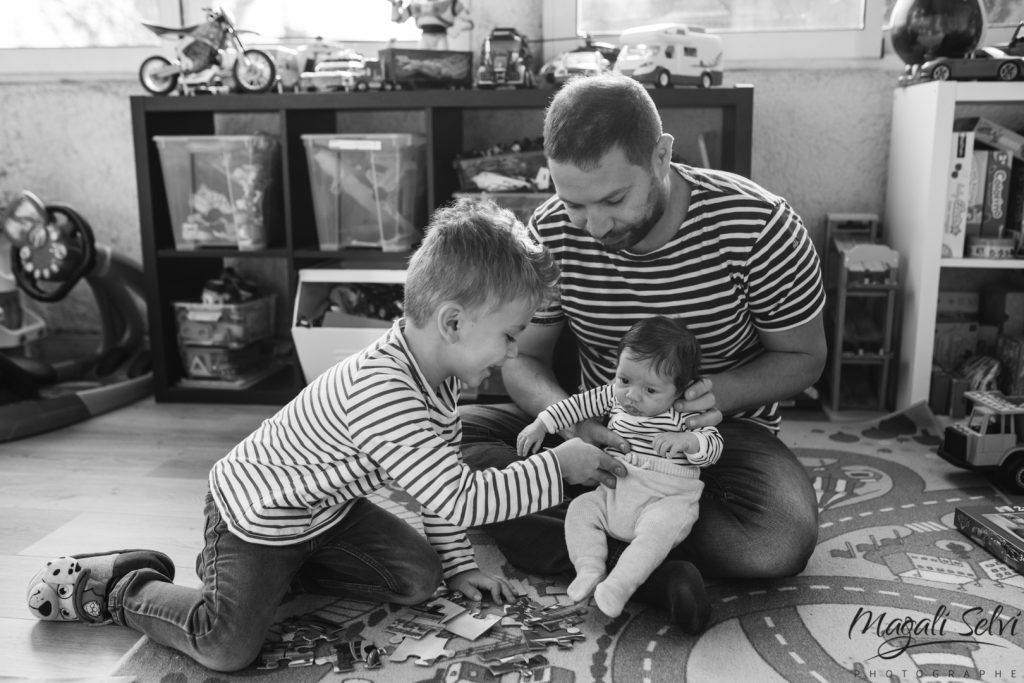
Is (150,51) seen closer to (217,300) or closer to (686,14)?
(217,300)

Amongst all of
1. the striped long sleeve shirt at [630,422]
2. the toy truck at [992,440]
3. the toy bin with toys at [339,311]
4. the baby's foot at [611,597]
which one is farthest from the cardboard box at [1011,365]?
the toy bin with toys at [339,311]

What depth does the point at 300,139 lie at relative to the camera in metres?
2.26

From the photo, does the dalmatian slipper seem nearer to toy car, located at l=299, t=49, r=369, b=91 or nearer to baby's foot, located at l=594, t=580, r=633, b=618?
baby's foot, located at l=594, t=580, r=633, b=618

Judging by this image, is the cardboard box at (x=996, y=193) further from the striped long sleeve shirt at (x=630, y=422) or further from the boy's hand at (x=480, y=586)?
the boy's hand at (x=480, y=586)

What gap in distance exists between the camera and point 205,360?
2359mm

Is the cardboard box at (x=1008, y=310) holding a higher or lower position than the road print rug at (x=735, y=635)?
higher

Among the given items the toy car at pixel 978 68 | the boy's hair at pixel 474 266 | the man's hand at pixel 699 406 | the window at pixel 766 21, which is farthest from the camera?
the window at pixel 766 21

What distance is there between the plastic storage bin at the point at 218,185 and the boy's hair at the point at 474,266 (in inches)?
48.2

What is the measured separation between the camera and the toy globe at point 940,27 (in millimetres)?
1976

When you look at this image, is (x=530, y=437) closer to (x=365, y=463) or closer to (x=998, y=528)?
(x=365, y=463)

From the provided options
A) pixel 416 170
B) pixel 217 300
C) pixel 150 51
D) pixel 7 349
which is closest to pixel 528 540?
pixel 416 170

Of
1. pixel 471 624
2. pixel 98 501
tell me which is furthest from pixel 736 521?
pixel 98 501

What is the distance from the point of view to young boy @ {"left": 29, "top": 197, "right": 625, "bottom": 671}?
110cm

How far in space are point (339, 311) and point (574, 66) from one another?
0.80 metres
